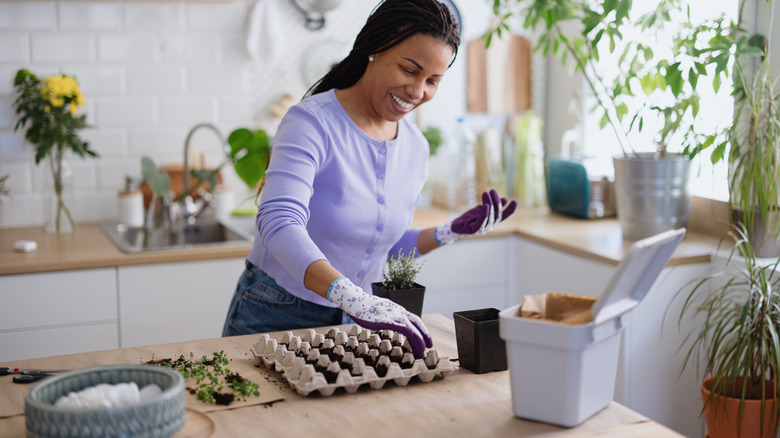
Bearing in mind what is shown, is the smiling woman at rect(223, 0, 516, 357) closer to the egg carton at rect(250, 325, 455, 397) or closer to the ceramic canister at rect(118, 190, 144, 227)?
the egg carton at rect(250, 325, 455, 397)

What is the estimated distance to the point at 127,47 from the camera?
312cm

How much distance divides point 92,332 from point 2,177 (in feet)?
2.85

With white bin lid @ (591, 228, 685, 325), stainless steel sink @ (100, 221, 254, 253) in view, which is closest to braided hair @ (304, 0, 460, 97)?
white bin lid @ (591, 228, 685, 325)

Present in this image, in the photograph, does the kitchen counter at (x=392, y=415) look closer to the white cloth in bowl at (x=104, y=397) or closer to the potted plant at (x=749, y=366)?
the white cloth in bowl at (x=104, y=397)

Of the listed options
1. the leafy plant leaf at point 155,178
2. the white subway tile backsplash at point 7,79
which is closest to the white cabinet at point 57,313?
the leafy plant leaf at point 155,178

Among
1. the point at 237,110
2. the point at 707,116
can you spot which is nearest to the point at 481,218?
the point at 707,116

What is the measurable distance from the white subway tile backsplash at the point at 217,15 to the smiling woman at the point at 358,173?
4.72 ft

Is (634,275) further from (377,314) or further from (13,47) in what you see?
(13,47)

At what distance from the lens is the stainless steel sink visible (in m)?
2.90

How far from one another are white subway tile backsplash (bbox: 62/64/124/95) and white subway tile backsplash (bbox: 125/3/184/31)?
19cm

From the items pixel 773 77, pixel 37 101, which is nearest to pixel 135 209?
pixel 37 101

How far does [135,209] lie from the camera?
10.2 ft

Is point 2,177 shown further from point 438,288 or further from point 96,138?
Answer: point 438,288

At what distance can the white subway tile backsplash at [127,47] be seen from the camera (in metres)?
3.09
